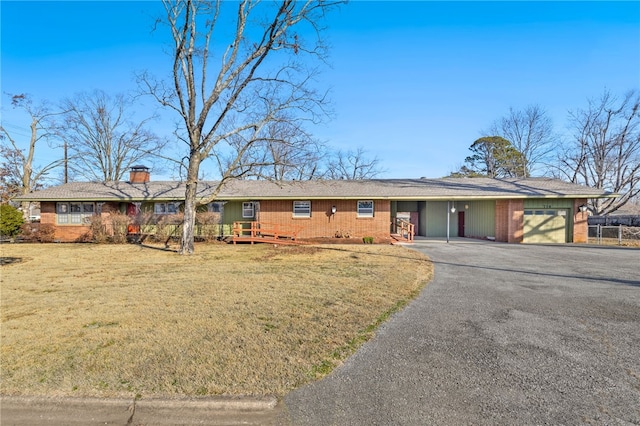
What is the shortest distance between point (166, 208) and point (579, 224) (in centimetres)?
2303

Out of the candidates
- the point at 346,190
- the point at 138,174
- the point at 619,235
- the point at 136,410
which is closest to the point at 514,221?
the point at 619,235

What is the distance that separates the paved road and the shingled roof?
38.7ft

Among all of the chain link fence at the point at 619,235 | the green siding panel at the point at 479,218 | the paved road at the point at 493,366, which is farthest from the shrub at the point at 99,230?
the chain link fence at the point at 619,235

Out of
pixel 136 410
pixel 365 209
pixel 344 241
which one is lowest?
pixel 136 410

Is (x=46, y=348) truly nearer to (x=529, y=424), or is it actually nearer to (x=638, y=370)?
(x=529, y=424)

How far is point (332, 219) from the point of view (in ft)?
60.7

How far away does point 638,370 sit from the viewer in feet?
10.8

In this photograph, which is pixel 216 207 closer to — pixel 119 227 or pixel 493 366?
pixel 119 227

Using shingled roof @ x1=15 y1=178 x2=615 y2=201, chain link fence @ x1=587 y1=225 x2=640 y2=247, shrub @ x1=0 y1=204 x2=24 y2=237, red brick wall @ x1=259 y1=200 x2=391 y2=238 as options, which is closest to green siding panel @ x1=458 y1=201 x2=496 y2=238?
shingled roof @ x1=15 y1=178 x2=615 y2=201

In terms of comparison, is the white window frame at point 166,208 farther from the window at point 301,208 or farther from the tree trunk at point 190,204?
the window at point 301,208

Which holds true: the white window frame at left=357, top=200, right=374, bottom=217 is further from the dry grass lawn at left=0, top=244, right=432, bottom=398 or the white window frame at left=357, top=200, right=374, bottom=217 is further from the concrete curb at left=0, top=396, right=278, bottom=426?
the concrete curb at left=0, top=396, right=278, bottom=426

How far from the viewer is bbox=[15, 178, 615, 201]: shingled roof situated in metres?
17.7

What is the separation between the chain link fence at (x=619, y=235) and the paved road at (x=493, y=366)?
1314cm

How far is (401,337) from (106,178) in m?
37.6
